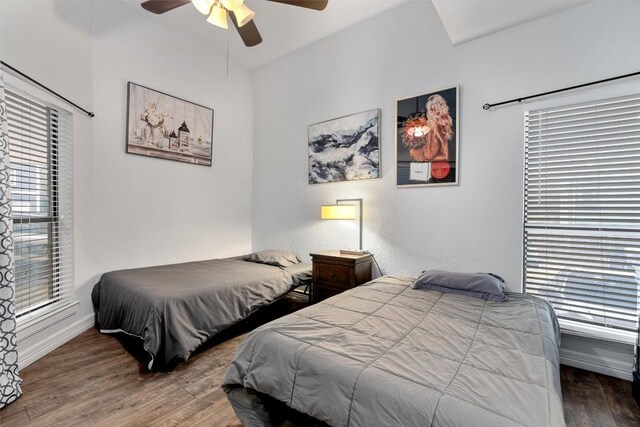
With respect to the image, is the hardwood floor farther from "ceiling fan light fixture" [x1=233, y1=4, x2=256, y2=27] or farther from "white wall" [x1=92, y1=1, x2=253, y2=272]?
"ceiling fan light fixture" [x1=233, y1=4, x2=256, y2=27]

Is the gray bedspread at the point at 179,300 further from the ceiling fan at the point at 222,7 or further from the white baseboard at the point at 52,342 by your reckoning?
the ceiling fan at the point at 222,7

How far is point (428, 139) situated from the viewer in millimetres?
2846

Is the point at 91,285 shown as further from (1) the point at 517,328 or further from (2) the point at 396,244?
(1) the point at 517,328

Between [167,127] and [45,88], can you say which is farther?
[167,127]

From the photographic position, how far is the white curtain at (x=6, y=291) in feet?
5.69

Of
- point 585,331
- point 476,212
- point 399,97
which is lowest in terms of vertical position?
point 585,331

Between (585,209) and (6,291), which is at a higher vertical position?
(585,209)

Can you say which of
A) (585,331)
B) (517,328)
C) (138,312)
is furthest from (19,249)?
(585,331)

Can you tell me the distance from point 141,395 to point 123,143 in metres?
2.54

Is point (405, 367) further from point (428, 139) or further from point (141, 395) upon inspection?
point (428, 139)

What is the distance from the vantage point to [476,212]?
2609mm

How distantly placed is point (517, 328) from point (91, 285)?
360 cm

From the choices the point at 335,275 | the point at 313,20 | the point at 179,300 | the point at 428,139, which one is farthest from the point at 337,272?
the point at 313,20

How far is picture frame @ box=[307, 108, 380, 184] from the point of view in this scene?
323 cm
